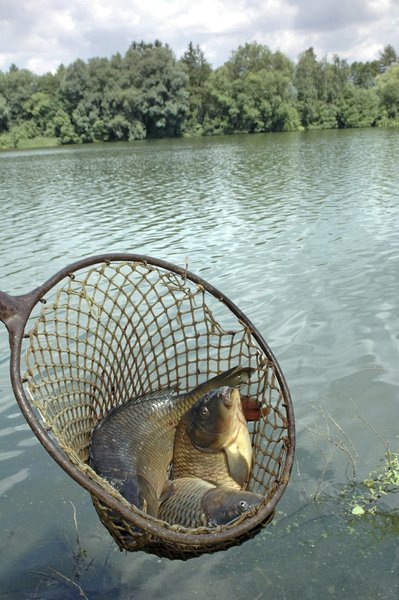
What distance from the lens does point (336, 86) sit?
71.0 metres

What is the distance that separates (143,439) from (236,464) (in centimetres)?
58

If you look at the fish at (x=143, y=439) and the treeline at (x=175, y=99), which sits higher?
the treeline at (x=175, y=99)

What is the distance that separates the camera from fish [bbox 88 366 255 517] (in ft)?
10.8

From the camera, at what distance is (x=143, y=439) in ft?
12.3

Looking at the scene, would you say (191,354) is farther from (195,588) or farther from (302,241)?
(302,241)

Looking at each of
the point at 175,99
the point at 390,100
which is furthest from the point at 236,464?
the point at 390,100

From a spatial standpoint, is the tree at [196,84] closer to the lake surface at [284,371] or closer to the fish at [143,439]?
the lake surface at [284,371]

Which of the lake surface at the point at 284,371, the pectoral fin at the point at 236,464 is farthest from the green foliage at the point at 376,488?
the pectoral fin at the point at 236,464

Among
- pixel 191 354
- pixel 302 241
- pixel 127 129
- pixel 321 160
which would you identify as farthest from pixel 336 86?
pixel 191 354

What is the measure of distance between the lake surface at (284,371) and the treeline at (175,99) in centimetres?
4805

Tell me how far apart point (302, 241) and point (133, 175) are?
1701 centimetres

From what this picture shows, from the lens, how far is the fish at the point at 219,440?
3.47 metres

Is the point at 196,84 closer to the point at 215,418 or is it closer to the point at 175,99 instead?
the point at 175,99

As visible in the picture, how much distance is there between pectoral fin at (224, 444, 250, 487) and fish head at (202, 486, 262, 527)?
0.31 meters
